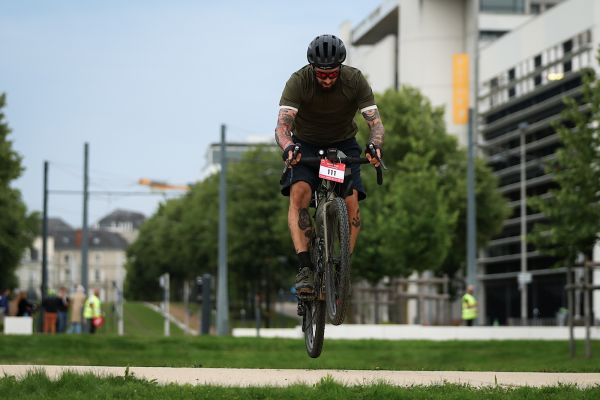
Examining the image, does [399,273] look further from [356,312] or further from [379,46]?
[379,46]

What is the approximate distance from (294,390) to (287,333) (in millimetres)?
35155

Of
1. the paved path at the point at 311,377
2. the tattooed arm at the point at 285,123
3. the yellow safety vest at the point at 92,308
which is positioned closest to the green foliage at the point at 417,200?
the yellow safety vest at the point at 92,308

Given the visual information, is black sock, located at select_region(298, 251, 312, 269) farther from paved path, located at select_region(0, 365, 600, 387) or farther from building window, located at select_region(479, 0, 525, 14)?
building window, located at select_region(479, 0, 525, 14)

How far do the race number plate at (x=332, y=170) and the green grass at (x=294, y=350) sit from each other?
49.6 ft

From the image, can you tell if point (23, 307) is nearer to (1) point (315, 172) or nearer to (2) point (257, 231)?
(2) point (257, 231)

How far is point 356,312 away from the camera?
180ft

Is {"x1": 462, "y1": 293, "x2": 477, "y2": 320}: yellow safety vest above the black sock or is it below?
below

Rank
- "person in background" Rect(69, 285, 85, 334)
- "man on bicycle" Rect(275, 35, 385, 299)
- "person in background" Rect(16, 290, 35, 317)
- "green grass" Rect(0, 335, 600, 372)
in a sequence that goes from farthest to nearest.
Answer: "person in background" Rect(16, 290, 35, 317) → "person in background" Rect(69, 285, 85, 334) → "green grass" Rect(0, 335, 600, 372) → "man on bicycle" Rect(275, 35, 385, 299)

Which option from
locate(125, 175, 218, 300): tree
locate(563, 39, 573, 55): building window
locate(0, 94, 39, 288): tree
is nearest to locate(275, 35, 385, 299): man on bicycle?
locate(0, 94, 39, 288): tree

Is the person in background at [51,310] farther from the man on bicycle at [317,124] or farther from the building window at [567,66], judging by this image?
the building window at [567,66]

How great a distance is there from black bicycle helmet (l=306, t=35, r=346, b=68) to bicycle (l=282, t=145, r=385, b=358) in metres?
0.76

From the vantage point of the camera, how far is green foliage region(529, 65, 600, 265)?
32.9m

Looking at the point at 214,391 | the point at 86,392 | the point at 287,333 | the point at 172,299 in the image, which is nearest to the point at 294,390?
the point at 214,391

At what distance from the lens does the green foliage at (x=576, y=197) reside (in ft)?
108
